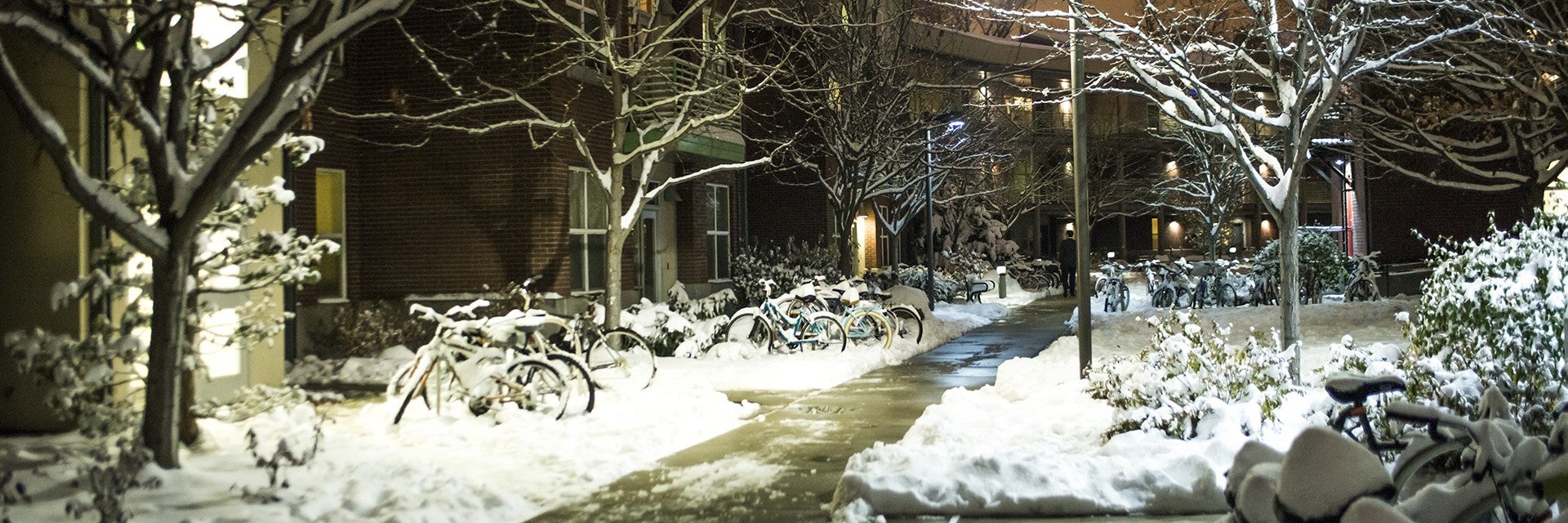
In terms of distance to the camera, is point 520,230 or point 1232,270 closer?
point 520,230

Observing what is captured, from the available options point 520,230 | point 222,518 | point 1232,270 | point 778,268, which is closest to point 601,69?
point 520,230

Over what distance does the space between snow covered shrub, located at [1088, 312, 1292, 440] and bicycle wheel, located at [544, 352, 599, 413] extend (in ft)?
14.3

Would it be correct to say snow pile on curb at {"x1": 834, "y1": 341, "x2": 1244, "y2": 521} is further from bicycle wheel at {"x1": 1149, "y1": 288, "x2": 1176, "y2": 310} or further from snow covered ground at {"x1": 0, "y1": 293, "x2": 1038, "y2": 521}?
bicycle wheel at {"x1": 1149, "y1": 288, "x2": 1176, "y2": 310}

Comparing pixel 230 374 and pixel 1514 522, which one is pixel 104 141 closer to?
pixel 230 374

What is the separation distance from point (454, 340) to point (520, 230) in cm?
710

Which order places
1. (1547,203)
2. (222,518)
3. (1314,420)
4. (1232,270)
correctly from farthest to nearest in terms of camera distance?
(1232,270) < (1547,203) < (1314,420) < (222,518)

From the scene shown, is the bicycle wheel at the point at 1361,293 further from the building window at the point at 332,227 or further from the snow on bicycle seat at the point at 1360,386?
the snow on bicycle seat at the point at 1360,386

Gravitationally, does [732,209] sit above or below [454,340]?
above

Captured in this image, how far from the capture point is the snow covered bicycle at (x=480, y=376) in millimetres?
10562

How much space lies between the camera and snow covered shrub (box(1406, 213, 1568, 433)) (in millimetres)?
7289

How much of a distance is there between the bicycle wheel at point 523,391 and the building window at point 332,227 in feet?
27.7

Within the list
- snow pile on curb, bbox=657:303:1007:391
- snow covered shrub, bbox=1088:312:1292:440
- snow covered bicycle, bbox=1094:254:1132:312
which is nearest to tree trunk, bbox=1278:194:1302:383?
snow covered shrub, bbox=1088:312:1292:440

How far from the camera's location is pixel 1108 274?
27984 millimetres

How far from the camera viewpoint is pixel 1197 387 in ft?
28.5
